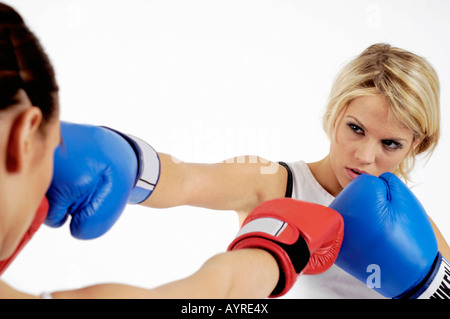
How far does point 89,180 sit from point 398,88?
92 centimetres

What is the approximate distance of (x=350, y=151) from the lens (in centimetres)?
136

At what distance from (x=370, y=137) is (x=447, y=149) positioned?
1568 millimetres

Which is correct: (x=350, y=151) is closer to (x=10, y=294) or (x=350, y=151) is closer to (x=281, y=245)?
(x=281, y=245)

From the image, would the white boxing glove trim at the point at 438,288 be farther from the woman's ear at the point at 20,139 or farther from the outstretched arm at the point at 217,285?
the woman's ear at the point at 20,139

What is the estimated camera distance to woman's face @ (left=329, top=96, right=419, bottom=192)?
1.29 metres

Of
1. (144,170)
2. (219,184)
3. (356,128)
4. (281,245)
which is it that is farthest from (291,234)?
(356,128)

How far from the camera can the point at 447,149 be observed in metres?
2.61

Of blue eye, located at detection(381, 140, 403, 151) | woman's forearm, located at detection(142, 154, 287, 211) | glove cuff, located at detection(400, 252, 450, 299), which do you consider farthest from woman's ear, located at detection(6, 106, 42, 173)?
blue eye, located at detection(381, 140, 403, 151)

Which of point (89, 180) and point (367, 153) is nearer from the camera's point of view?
point (89, 180)

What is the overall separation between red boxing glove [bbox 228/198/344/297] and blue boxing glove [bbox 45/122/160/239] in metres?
0.27

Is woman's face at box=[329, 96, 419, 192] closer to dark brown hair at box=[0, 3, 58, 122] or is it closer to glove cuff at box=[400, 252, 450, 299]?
glove cuff at box=[400, 252, 450, 299]

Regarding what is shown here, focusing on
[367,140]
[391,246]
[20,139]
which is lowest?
[391,246]
